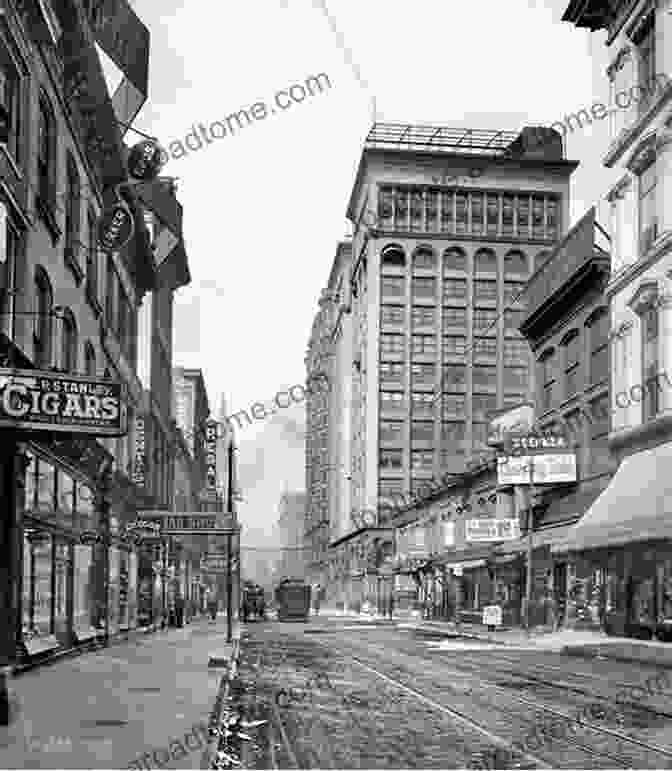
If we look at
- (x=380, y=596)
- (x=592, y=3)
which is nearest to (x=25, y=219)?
(x=592, y=3)

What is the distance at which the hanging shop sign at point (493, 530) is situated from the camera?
5834 centimetres

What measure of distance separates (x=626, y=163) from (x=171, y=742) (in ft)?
115

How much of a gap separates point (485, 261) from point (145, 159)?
96.7m

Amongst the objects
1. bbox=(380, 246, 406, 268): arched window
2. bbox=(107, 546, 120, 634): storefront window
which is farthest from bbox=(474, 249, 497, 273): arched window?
bbox=(107, 546, 120, 634): storefront window

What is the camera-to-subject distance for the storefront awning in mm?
34219

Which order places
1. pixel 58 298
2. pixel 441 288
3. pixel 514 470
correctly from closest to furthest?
pixel 58 298 < pixel 514 470 < pixel 441 288

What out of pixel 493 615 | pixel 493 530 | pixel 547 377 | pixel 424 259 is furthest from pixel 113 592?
pixel 424 259

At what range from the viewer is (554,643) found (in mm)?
42406

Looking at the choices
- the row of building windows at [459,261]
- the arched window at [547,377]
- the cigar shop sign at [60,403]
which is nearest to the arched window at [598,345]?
the arched window at [547,377]

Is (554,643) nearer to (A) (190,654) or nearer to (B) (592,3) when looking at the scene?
(A) (190,654)

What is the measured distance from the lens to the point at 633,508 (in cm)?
3741

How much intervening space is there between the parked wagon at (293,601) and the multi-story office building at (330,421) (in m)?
69.7

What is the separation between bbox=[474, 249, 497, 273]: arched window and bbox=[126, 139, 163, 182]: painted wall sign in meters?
95.3

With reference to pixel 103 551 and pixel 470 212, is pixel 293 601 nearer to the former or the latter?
pixel 103 551
